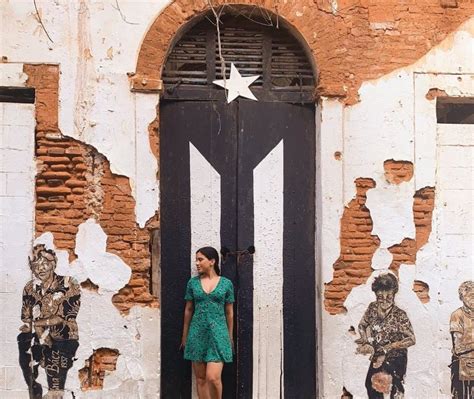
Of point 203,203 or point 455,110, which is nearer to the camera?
point 203,203

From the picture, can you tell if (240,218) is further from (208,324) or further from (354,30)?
(354,30)

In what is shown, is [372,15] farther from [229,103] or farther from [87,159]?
[87,159]

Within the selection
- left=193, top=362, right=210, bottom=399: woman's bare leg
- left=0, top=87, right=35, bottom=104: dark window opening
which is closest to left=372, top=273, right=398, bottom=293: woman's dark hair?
left=193, top=362, right=210, bottom=399: woman's bare leg

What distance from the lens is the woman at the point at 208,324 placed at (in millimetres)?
6465

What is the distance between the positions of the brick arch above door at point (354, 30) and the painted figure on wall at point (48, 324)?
2124 mm

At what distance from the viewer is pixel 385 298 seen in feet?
22.6

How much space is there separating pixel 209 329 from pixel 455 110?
2969 millimetres

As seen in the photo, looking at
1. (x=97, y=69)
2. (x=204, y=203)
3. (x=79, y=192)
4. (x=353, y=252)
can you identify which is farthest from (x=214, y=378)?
(x=97, y=69)

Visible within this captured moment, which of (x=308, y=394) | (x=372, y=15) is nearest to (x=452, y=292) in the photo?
(x=308, y=394)

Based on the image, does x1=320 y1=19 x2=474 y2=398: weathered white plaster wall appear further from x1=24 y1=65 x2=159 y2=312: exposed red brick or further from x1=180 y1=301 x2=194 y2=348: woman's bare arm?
x1=24 y1=65 x2=159 y2=312: exposed red brick

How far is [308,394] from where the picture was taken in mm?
6949

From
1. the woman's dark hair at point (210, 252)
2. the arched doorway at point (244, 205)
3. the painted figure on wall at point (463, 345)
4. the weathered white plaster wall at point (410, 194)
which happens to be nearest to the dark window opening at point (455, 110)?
the weathered white plaster wall at point (410, 194)

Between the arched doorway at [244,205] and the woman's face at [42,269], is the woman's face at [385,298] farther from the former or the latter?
the woman's face at [42,269]

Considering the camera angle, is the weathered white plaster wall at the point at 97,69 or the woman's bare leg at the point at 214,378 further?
the weathered white plaster wall at the point at 97,69
